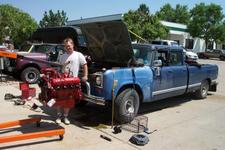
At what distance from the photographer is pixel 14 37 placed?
113ft

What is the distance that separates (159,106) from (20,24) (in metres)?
29.8

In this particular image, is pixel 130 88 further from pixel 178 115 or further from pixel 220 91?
pixel 220 91

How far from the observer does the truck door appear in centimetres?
768

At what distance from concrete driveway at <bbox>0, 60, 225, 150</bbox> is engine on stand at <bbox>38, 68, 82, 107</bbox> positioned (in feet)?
2.36

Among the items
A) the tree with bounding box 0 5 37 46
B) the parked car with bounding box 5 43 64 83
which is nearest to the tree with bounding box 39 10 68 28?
the tree with bounding box 0 5 37 46

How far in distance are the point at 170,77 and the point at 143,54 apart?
1.05 metres

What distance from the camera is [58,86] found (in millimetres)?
5805

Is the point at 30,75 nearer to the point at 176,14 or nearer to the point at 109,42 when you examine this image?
the point at 109,42

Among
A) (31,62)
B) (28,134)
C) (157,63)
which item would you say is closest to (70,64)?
(28,134)

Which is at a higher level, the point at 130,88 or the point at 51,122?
the point at 130,88

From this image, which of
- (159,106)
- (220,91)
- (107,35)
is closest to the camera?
(107,35)

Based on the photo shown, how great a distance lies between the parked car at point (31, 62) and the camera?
38.2ft

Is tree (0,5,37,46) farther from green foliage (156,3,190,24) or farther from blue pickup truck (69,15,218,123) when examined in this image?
green foliage (156,3,190,24)

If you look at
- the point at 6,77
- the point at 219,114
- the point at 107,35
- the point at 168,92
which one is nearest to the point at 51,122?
the point at 107,35
